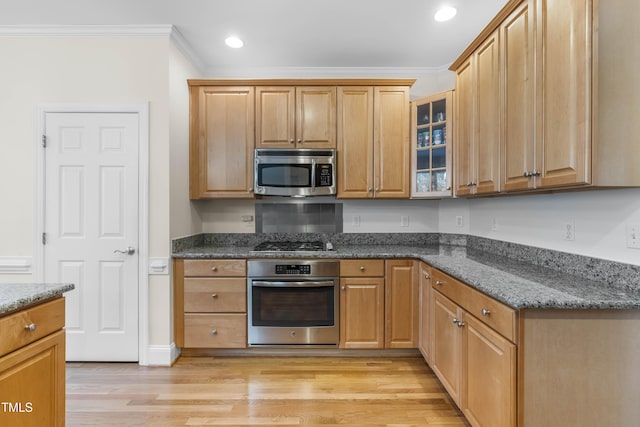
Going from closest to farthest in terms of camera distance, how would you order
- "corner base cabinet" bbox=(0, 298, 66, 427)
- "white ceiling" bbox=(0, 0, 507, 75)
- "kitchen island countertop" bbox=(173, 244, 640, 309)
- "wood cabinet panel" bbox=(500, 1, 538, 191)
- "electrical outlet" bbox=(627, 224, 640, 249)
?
"corner base cabinet" bbox=(0, 298, 66, 427) < "kitchen island countertop" bbox=(173, 244, 640, 309) < "electrical outlet" bbox=(627, 224, 640, 249) < "wood cabinet panel" bbox=(500, 1, 538, 191) < "white ceiling" bbox=(0, 0, 507, 75)

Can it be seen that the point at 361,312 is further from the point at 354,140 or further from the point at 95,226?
the point at 95,226

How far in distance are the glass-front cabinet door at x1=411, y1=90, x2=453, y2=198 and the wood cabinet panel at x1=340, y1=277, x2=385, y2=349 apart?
3.19 ft

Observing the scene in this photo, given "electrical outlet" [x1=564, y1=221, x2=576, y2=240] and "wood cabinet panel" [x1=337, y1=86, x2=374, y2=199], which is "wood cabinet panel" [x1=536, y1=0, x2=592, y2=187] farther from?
"wood cabinet panel" [x1=337, y1=86, x2=374, y2=199]

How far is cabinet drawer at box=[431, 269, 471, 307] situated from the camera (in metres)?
1.74

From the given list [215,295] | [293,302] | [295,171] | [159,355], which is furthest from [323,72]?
[159,355]

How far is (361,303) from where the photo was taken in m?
2.63

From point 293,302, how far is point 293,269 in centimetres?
28

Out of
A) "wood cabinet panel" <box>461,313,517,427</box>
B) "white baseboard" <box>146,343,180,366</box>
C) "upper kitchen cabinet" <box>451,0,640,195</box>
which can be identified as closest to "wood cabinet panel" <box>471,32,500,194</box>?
"upper kitchen cabinet" <box>451,0,640,195</box>

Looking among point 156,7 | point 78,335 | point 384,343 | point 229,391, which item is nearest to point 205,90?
point 156,7

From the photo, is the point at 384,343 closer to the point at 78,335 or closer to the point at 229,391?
the point at 229,391

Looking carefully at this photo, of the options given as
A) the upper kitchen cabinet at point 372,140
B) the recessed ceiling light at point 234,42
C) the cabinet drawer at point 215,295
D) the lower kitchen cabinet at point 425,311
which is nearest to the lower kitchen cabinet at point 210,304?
the cabinet drawer at point 215,295

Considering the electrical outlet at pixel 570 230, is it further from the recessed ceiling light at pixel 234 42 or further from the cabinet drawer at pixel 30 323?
the recessed ceiling light at pixel 234 42

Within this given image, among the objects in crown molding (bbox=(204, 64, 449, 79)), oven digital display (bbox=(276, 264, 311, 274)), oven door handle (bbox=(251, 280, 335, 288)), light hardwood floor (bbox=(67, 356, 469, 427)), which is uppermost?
crown molding (bbox=(204, 64, 449, 79))

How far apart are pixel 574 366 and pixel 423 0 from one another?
2.34 m
